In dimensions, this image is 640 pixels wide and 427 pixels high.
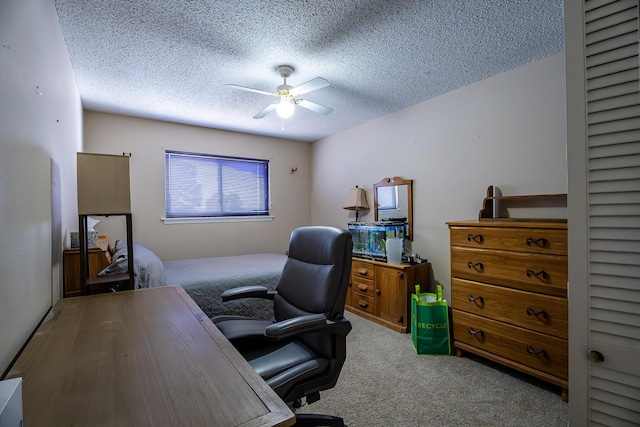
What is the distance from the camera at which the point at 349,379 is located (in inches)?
83.3

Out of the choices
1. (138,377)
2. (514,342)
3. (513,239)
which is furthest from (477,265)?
(138,377)

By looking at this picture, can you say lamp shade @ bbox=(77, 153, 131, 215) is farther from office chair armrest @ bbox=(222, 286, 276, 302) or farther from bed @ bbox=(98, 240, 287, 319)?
office chair armrest @ bbox=(222, 286, 276, 302)

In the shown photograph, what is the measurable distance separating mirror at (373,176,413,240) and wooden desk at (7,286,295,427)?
2.65 metres

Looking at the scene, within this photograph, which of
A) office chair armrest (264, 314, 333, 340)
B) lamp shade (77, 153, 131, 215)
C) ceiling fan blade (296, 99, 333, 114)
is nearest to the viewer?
office chair armrest (264, 314, 333, 340)

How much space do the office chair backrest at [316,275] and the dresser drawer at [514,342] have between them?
4.76 feet

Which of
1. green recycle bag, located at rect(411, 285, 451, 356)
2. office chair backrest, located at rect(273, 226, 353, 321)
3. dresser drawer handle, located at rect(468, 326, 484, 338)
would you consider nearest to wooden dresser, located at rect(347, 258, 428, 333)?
green recycle bag, located at rect(411, 285, 451, 356)

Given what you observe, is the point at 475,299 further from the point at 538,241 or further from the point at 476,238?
the point at 538,241

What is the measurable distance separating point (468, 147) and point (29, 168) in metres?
3.12

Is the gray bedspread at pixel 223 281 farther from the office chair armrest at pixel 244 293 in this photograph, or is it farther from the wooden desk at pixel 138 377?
the wooden desk at pixel 138 377

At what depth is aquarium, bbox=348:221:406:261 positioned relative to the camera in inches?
131

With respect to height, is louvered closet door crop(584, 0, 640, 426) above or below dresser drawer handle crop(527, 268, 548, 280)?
above

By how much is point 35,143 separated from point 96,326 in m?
0.83

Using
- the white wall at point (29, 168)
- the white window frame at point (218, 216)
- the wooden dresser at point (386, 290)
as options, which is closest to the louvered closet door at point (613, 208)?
the white wall at point (29, 168)

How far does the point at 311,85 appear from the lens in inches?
88.4
